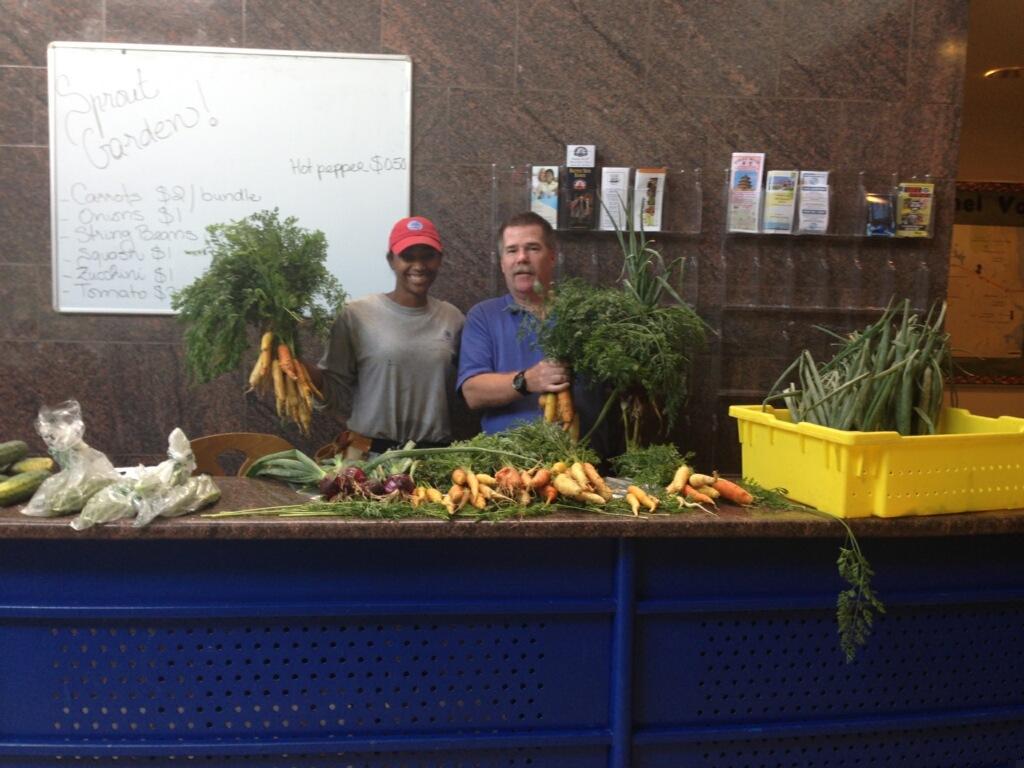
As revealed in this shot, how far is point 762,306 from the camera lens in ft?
13.8

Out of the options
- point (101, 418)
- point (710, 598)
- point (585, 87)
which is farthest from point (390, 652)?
point (585, 87)

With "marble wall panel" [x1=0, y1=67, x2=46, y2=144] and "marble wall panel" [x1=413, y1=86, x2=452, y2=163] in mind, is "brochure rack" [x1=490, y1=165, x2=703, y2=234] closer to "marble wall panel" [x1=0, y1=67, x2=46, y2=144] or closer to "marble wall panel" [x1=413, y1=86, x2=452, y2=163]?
"marble wall panel" [x1=413, y1=86, x2=452, y2=163]

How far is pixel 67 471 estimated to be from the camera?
7.11 feet

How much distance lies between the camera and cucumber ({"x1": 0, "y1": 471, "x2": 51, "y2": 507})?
2.17 metres

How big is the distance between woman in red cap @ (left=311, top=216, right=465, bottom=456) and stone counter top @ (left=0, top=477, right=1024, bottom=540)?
1248 millimetres

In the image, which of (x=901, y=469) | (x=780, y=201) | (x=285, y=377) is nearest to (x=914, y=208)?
(x=780, y=201)

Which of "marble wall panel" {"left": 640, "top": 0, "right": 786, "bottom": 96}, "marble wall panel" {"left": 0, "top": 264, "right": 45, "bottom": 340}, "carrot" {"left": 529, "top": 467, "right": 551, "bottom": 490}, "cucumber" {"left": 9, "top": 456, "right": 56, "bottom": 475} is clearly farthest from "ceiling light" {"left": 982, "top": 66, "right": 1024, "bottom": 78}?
"cucumber" {"left": 9, "top": 456, "right": 56, "bottom": 475}

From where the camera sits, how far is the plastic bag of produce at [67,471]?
6.87 feet

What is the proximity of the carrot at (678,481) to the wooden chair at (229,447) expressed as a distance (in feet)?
5.69

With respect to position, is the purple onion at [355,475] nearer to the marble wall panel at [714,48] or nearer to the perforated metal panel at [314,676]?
the perforated metal panel at [314,676]

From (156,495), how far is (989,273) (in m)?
7.10

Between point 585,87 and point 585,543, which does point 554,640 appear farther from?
point 585,87

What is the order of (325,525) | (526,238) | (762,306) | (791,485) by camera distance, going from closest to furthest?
(325,525) < (791,485) < (526,238) < (762,306)

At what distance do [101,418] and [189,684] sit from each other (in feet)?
7.59
